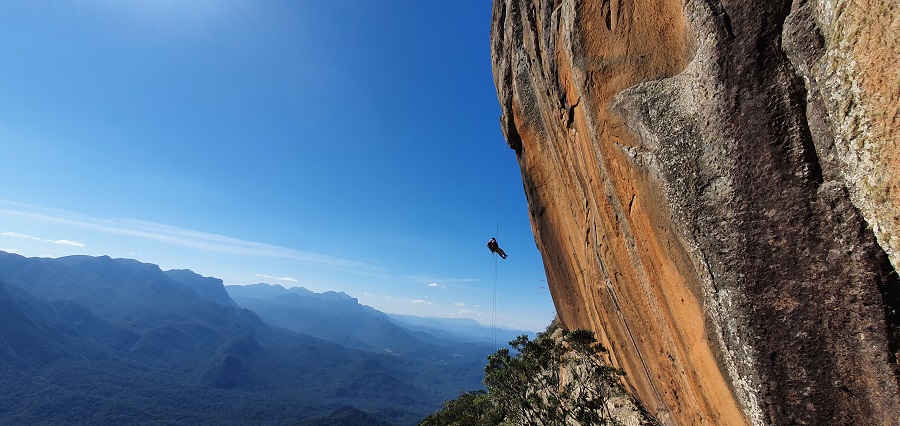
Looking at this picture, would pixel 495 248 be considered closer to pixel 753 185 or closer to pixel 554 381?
pixel 554 381

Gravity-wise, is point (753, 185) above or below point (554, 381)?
above

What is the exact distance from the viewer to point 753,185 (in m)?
5.52

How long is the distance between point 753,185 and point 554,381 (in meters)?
13.9

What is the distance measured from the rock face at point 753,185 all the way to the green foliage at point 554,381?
5396 millimetres

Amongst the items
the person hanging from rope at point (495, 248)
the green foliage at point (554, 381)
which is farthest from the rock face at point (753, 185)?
the person hanging from rope at point (495, 248)

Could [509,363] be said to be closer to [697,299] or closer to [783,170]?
[697,299]

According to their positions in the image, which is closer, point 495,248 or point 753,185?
point 753,185

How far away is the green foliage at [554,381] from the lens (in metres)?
14.1

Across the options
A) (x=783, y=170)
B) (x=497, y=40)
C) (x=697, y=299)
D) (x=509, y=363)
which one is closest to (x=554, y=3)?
(x=497, y=40)

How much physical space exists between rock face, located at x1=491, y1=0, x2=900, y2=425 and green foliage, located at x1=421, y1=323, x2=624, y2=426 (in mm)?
5396

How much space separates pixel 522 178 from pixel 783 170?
8869 mm

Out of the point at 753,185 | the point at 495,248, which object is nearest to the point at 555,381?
the point at 495,248

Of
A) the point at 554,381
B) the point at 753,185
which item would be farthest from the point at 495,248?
the point at 753,185

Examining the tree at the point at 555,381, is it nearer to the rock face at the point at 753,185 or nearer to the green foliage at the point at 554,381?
the green foliage at the point at 554,381
